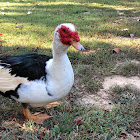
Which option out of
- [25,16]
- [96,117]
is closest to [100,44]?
[96,117]

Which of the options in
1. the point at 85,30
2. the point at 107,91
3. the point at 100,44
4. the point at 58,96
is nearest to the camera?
the point at 58,96

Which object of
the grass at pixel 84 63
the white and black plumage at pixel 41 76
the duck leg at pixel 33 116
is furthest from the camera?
the duck leg at pixel 33 116

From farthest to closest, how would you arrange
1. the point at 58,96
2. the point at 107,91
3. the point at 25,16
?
the point at 25,16 < the point at 107,91 < the point at 58,96

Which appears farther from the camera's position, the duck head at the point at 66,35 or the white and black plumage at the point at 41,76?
the white and black plumage at the point at 41,76

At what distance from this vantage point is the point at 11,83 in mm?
2021

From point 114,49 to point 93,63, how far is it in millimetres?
564

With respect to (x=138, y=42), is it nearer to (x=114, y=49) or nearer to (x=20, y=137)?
(x=114, y=49)

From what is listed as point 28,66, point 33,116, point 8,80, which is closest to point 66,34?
point 28,66

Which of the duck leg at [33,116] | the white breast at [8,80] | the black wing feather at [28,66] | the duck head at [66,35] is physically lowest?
the duck leg at [33,116]

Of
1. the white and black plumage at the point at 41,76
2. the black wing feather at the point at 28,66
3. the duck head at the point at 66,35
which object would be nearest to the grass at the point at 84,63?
the white and black plumage at the point at 41,76

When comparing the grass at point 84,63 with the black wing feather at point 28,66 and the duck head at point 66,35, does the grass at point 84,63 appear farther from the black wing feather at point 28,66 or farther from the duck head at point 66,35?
the duck head at point 66,35

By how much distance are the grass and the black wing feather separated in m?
0.49

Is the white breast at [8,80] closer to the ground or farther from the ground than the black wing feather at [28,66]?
closer to the ground

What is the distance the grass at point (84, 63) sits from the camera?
2.00 m
